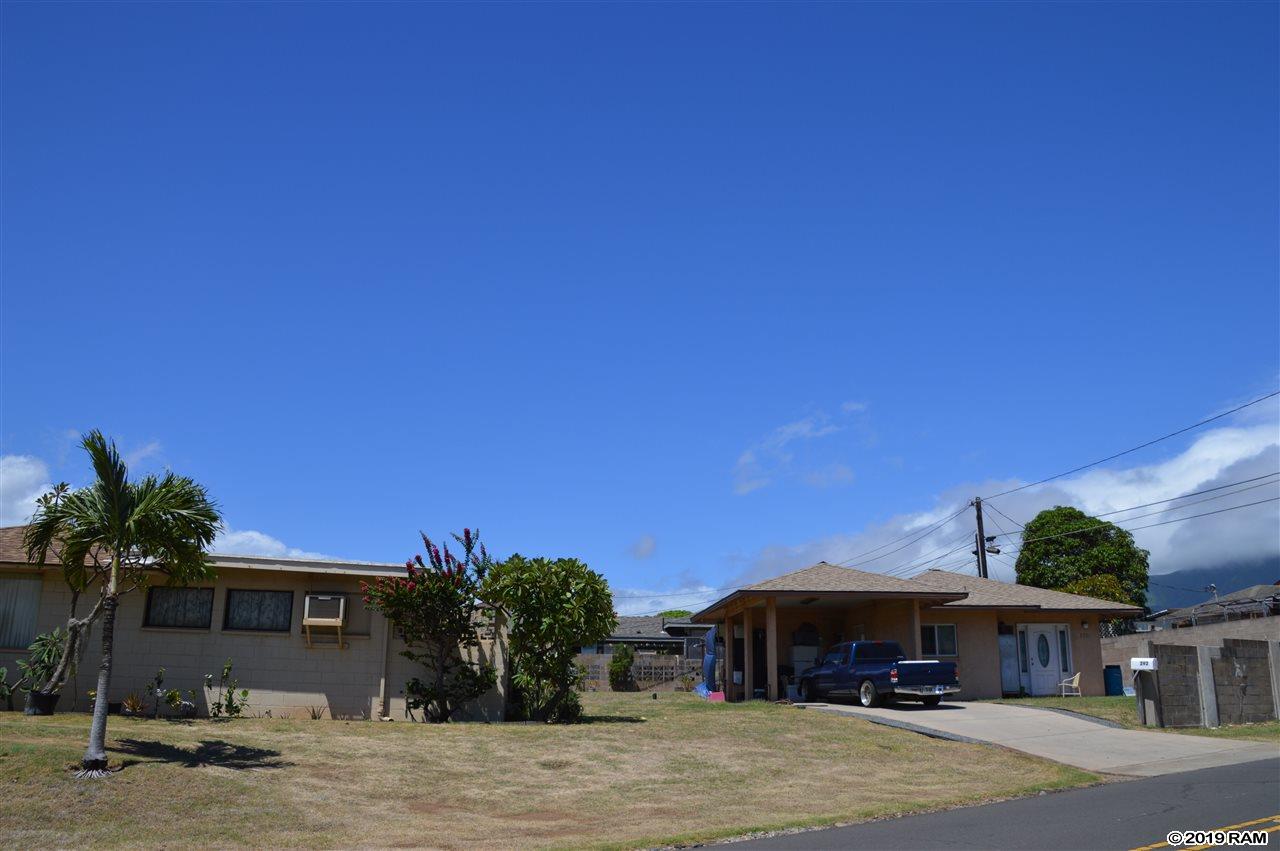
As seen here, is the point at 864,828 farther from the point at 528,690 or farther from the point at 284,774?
the point at 528,690

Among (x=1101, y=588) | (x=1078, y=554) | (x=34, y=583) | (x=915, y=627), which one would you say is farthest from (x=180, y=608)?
(x=1078, y=554)

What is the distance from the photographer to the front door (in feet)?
110

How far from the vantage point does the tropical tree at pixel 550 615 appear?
845 inches

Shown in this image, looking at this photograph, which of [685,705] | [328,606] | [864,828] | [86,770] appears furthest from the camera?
[685,705]

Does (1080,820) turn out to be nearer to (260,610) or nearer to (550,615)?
(550,615)

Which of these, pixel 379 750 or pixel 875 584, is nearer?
pixel 379 750

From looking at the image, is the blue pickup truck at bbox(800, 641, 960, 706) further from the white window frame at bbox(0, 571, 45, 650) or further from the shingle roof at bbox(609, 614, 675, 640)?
the shingle roof at bbox(609, 614, 675, 640)

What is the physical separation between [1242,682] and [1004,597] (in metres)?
9.40

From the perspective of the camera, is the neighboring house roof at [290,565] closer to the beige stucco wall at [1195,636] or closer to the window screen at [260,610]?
the window screen at [260,610]

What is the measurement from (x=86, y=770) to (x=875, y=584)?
22448mm

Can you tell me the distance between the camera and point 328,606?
21.9 meters

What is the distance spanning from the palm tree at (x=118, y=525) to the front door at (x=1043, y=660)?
27.2 metres

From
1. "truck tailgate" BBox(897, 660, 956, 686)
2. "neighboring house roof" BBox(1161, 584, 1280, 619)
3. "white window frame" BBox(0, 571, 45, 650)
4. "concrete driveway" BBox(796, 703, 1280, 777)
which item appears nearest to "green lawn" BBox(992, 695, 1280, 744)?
"concrete driveway" BBox(796, 703, 1280, 777)

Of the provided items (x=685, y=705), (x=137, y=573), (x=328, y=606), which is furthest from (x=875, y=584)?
(x=137, y=573)
